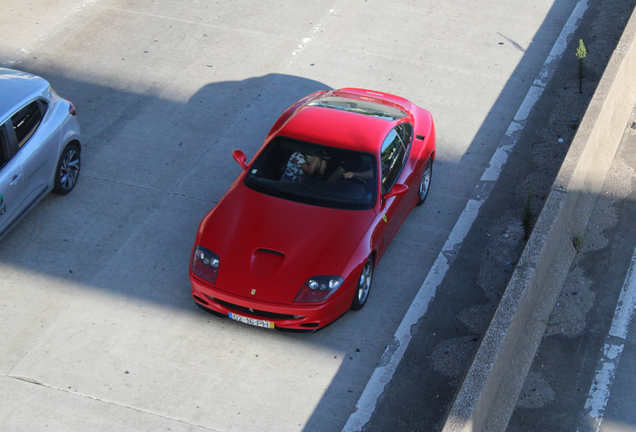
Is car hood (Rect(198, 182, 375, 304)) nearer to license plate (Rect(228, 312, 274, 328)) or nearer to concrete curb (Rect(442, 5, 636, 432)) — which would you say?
license plate (Rect(228, 312, 274, 328))

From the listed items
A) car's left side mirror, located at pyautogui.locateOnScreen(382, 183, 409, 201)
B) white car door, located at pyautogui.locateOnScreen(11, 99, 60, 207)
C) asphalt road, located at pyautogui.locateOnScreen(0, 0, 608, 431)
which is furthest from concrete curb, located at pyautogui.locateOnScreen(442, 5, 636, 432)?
white car door, located at pyautogui.locateOnScreen(11, 99, 60, 207)

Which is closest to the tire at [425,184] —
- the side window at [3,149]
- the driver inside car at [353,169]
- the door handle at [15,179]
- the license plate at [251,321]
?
the driver inside car at [353,169]

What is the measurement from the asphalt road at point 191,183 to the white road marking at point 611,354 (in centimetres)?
167

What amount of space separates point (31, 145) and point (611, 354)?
6735 millimetres

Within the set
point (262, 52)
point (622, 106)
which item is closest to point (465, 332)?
point (622, 106)

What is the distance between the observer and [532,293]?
22.0 feet

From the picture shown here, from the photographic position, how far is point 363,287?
7207 mm

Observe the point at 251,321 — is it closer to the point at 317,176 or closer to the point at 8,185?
the point at 317,176

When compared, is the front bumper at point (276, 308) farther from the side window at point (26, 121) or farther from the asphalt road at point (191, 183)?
the side window at point (26, 121)

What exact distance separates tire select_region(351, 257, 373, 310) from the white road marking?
240 cm

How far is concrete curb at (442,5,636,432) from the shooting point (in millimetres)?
5648

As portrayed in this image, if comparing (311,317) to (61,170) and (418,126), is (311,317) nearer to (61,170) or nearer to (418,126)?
(418,126)

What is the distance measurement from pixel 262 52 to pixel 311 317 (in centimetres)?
655

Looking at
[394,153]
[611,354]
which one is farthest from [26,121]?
[611,354]
